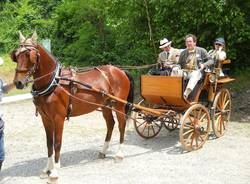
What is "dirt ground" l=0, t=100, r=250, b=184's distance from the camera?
23.8 feet

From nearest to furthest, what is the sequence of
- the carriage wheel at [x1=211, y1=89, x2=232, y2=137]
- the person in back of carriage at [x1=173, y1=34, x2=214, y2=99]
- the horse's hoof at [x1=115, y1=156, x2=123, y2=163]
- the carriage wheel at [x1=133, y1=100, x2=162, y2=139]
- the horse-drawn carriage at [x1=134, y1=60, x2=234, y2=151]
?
the horse's hoof at [x1=115, y1=156, x2=123, y2=163] < the horse-drawn carriage at [x1=134, y1=60, x2=234, y2=151] < the person in back of carriage at [x1=173, y1=34, x2=214, y2=99] < the carriage wheel at [x1=133, y1=100, x2=162, y2=139] < the carriage wheel at [x1=211, y1=89, x2=232, y2=137]

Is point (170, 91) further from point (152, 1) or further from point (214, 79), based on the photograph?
point (152, 1)

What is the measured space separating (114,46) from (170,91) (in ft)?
38.1

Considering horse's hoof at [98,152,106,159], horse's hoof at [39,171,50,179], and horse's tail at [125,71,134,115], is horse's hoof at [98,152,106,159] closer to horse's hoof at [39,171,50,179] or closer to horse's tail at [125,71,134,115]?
horse's tail at [125,71,134,115]

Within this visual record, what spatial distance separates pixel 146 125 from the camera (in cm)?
962

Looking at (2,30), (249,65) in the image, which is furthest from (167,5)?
(2,30)

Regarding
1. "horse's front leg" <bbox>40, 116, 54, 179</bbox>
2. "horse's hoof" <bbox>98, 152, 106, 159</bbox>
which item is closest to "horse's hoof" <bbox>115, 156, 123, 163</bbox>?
"horse's hoof" <bbox>98, 152, 106, 159</bbox>

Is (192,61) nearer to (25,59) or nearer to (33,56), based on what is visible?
(33,56)

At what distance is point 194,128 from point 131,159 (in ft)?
4.35

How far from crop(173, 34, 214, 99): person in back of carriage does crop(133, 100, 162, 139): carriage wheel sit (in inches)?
34.8

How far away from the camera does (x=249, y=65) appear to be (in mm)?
14164

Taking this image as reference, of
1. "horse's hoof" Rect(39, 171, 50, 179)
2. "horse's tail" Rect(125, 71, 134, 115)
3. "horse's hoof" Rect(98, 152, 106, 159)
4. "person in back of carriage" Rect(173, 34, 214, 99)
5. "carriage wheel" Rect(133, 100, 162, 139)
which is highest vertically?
"person in back of carriage" Rect(173, 34, 214, 99)

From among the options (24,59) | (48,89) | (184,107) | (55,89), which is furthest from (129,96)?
(24,59)

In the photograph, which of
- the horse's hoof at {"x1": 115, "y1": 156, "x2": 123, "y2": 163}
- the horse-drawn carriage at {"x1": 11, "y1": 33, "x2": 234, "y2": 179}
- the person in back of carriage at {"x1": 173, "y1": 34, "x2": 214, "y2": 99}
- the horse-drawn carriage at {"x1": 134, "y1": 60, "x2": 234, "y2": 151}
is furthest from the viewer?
the person in back of carriage at {"x1": 173, "y1": 34, "x2": 214, "y2": 99}
